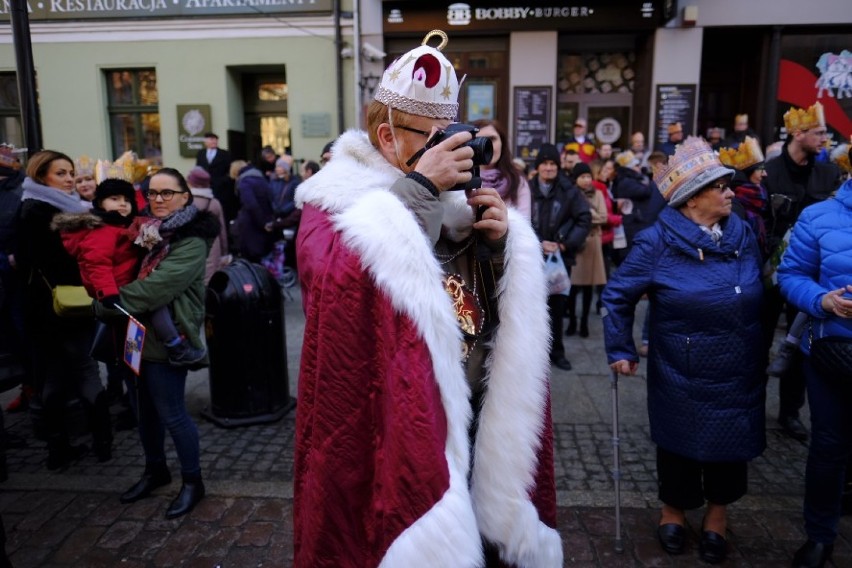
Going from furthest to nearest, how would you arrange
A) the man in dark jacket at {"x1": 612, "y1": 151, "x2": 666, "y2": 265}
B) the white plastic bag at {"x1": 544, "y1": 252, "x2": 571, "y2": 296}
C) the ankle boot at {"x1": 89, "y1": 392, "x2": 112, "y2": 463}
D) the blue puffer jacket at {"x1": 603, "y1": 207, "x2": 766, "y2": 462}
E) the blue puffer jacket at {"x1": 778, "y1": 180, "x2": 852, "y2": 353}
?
1. the man in dark jacket at {"x1": 612, "y1": 151, "x2": 666, "y2": 265}
2. the white plastic bag at {"x1": 544, "y1": 252, "x2": 571, "y2": 296}
3. the ankle boot at {"x1": 89, "y1": 392, "x2": 112, "y2": 463}
4. the blue puffer jacket at {"x1": 603, "y1": 207, "x2": 766, "y2": 462}
5. the blue puffer jacket at {"x1": 778, "y1": 180, "x2": 852, "y2": 353}

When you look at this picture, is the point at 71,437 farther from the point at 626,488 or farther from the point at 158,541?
the point at 626,488

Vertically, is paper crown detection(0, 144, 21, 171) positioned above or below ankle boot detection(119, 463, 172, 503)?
above

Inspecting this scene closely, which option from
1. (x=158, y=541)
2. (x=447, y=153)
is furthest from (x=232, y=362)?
(x=447, y=153)

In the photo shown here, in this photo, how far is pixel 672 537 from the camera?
10.8ft

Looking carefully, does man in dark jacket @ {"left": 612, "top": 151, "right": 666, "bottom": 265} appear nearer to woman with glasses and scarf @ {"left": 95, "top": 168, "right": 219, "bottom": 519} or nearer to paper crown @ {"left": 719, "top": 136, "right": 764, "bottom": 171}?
paper crown @ {"left": 719, "top": 136, "right": 764, "bottom": 171}

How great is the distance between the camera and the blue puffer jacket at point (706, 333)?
10.0 feet

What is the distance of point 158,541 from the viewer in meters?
3.39

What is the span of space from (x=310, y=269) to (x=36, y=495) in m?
3.30

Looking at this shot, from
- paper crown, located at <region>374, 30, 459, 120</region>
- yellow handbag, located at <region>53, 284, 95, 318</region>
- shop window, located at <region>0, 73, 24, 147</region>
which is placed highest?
shop window, located at <region>0, 73, 24, 147</region>

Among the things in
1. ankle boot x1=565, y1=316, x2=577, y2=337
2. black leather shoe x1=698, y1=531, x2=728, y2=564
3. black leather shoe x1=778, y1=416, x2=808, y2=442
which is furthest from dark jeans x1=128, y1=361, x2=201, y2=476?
ankle boot x1=565, y1=316, x2=577, y2=337

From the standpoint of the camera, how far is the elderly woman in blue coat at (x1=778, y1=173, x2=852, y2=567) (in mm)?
2969

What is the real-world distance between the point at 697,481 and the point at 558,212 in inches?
133

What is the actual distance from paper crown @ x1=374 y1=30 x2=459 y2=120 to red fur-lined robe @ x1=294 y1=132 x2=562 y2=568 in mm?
169

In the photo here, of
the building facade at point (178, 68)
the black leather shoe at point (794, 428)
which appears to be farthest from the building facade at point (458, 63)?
the black leather shoe at point (794, 428)
